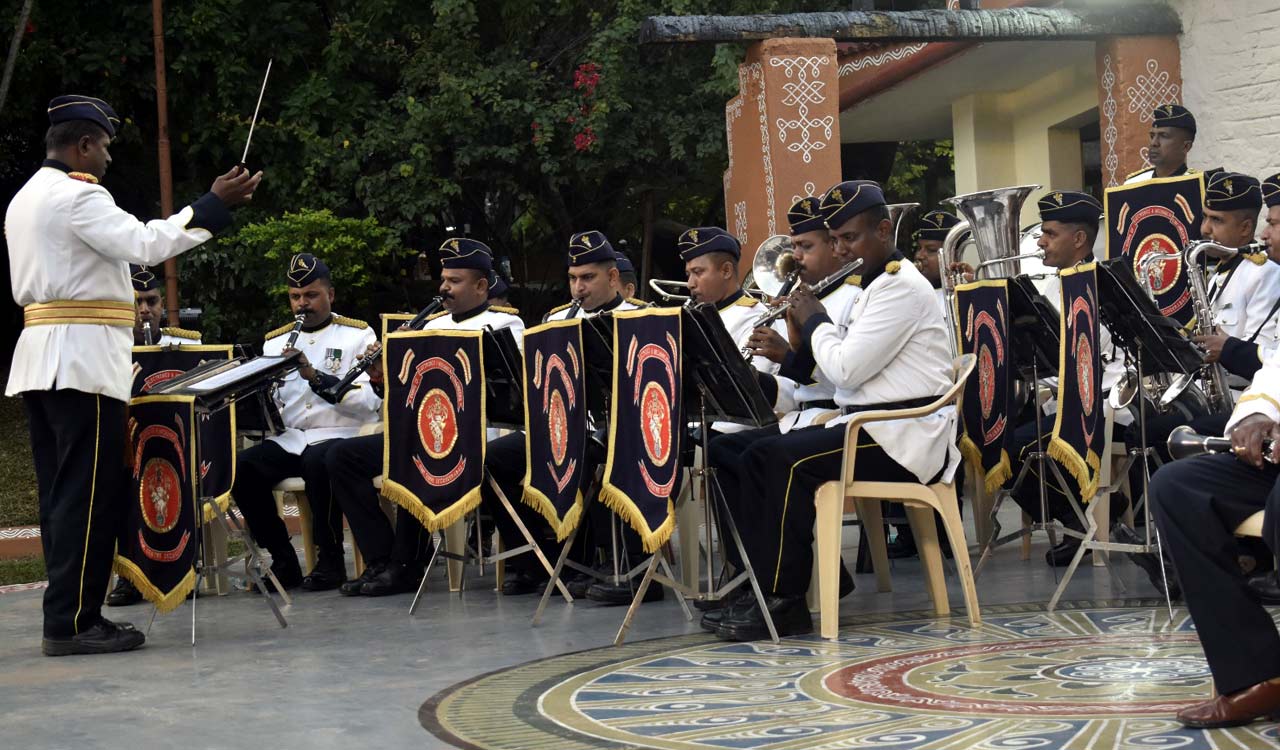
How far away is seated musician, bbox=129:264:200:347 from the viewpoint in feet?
27.5

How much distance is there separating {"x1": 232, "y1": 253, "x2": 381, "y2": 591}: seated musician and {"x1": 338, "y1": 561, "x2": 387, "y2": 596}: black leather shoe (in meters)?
0.32

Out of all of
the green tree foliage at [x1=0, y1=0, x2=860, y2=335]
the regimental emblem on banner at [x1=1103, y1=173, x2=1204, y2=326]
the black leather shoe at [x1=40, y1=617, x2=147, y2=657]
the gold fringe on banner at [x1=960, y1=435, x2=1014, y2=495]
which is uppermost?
the green tree foliage at [x1=0, y1=0, x2=860, y2=335]

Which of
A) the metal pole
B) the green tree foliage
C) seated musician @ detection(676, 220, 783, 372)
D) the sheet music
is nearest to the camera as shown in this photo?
the sheet music

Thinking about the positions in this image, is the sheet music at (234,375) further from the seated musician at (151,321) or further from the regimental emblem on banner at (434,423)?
the seated musician at (151,321)

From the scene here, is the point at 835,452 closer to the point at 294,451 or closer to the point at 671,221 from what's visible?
the point at 294,451

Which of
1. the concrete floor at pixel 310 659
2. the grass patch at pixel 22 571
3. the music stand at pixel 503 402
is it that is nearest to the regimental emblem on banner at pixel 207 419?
the concrete floor at pixel 310 659

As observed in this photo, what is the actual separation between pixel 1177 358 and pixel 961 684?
1.70m

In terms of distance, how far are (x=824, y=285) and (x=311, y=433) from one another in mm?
3341

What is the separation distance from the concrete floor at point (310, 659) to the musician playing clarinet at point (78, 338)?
0.36 m

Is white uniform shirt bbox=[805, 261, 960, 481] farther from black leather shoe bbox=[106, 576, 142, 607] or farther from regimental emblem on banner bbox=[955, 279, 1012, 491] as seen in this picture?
black leather shoe bbox=[106, 576, 142, 607]

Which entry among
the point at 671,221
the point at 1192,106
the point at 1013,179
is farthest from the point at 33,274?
the point at 671,221

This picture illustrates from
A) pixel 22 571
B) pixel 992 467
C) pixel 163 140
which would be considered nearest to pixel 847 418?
pixel 992 467

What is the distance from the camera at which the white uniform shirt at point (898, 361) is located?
6250 mm

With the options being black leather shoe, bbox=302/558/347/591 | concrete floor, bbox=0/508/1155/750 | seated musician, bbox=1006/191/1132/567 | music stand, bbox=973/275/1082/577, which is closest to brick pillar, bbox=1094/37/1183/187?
seated musician, bbox=1006/191/1132/567
